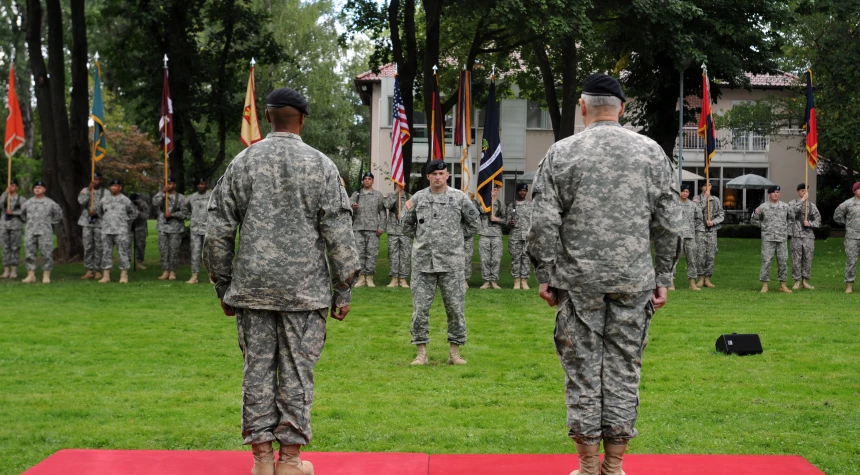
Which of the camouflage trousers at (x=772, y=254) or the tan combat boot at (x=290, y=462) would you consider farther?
the camouflage trousers at (x=772, y=254)

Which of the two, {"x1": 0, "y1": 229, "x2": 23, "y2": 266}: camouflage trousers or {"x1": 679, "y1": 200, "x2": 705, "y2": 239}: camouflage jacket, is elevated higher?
{"x1": 679, "y1": 200, "x2": 705, "y2": 239}: camouflage jacket

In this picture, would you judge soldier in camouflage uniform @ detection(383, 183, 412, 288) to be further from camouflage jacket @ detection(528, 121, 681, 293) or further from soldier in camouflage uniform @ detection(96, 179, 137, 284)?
camouflage jacket @ detection(528, 121, 681, 293)

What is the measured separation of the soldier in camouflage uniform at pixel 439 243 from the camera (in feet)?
32.1

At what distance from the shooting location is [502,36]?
25938 millimetres

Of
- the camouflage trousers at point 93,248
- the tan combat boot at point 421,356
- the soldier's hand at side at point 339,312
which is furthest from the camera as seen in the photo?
the camouflage trousers at point 93,248

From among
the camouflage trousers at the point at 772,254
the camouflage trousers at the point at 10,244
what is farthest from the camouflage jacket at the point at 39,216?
the camouflage trousers at the point at 772,254

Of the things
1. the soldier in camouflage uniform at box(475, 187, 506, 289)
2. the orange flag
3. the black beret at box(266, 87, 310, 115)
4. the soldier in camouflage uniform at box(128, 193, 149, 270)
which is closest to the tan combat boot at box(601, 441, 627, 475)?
the black beret at box(266, 87, 310, 115)

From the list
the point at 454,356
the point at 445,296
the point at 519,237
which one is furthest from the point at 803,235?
the point at 445,296

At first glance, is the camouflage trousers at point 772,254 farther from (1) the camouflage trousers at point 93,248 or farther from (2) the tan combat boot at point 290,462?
(2) the tan combat boot at point 290,462

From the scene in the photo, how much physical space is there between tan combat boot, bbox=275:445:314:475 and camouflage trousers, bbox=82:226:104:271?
16.4 metres

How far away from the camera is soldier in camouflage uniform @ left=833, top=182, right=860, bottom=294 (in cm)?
1870

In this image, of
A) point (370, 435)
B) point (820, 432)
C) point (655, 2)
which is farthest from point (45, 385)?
point (655, 2)

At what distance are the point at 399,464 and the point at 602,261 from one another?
5.79ft

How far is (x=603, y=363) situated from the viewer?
5.08 meters
